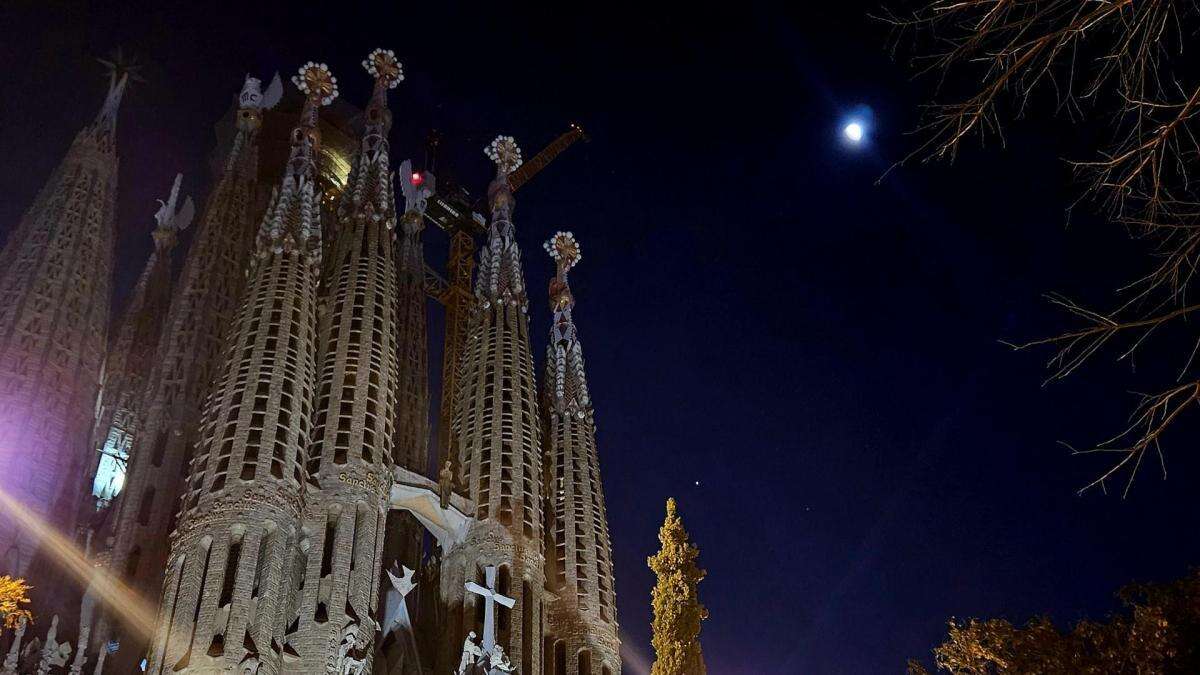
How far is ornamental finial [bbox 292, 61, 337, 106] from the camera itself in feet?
160

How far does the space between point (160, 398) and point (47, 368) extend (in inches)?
149

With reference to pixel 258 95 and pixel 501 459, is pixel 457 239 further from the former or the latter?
pixel 501 459

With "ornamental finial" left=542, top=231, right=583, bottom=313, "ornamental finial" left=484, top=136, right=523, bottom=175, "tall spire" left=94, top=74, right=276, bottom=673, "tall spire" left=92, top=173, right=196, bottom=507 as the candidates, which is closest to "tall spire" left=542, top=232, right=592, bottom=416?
"ornamental finial" left=542, top=231, right=583, bottom=313

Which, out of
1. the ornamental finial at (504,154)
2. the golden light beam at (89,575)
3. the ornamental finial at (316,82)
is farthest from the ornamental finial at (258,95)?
the golden light beam at (89,575)

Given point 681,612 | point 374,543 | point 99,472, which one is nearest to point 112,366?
point 99,472

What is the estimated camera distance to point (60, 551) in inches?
1385

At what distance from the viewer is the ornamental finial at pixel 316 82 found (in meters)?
48.9

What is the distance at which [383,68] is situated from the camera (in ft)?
172

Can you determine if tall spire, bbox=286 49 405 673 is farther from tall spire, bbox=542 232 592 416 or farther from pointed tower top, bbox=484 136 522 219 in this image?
tall spire, bbox=542 232 592 416

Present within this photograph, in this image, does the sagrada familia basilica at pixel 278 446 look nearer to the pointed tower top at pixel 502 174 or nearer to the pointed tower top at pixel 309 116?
the pointed tower top at pixel 309 116

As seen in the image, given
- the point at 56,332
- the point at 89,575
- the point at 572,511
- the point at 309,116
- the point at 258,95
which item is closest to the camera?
the point at 89,575

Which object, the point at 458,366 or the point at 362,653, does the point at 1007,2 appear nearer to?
the point at 362,653

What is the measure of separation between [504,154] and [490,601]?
2804cm

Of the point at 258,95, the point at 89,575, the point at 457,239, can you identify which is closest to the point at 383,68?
the point at 258,95
